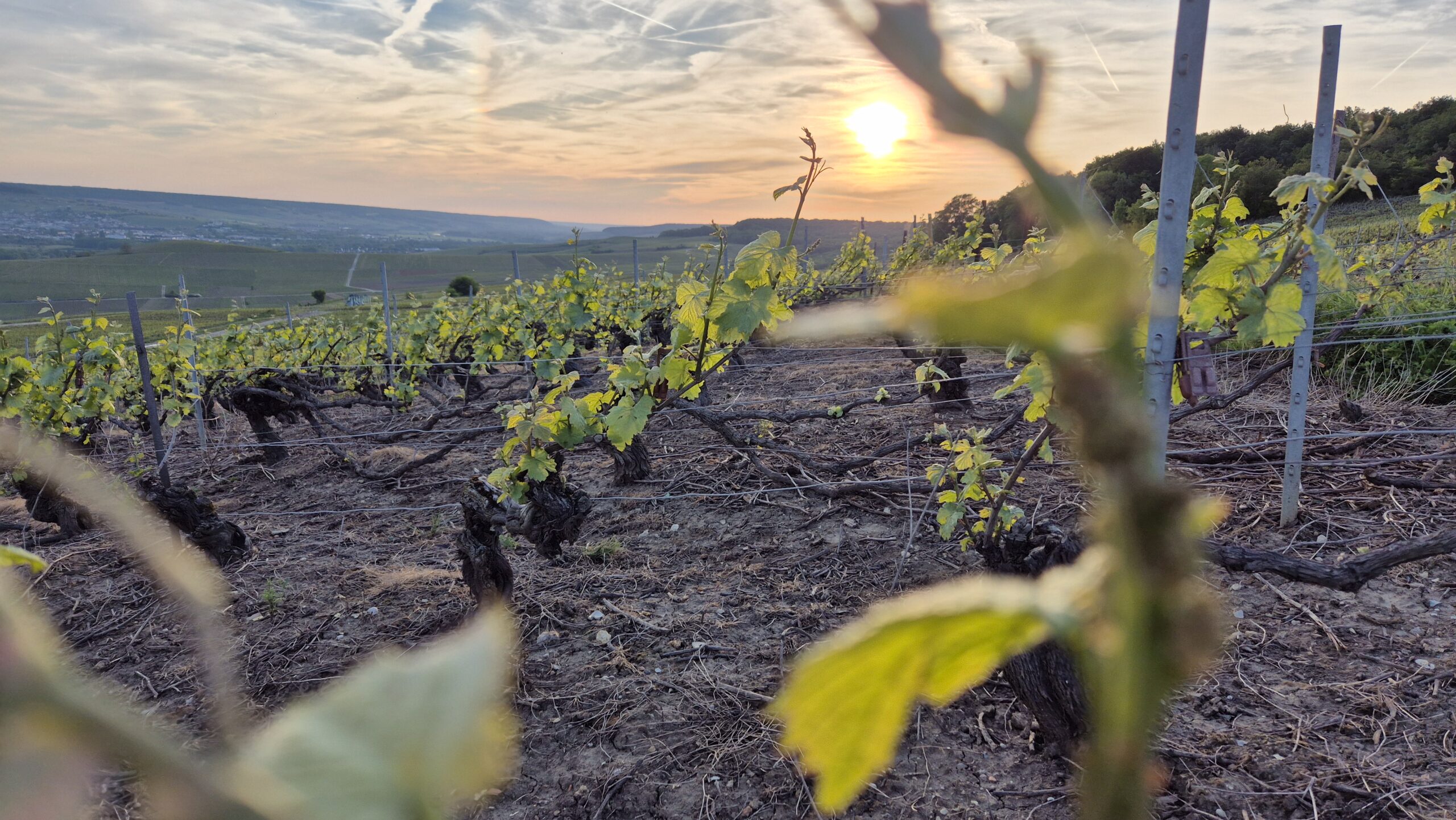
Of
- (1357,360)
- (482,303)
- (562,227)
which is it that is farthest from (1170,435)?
(562,227)

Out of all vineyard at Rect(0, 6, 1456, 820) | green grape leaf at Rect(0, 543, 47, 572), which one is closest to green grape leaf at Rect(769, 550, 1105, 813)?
vineyard at Rect(0, 6, 1456, 820)

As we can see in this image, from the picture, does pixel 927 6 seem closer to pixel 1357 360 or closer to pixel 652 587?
pixel 652 587

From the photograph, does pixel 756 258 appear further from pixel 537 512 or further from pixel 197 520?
pixel 197 520

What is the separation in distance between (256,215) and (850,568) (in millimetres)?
135372

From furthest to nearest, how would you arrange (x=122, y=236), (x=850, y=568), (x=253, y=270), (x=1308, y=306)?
(x=122, y=236)
(x=253, y=270)
(x=850, y=568)
(x=1308, y=306)

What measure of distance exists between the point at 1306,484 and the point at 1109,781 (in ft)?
16.1

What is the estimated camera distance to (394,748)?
0.16 meters

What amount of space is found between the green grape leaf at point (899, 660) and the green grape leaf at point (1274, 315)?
8.23 ft

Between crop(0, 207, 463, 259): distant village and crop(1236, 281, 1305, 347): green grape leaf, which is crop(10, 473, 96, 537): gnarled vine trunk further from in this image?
crop(0, 207, 463, 259): distant village

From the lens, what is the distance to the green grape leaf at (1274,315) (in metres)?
2.28

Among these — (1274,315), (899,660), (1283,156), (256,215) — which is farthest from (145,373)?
(256,215)

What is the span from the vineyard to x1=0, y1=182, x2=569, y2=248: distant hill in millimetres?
105399

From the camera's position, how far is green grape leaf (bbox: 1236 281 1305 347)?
7.47ft

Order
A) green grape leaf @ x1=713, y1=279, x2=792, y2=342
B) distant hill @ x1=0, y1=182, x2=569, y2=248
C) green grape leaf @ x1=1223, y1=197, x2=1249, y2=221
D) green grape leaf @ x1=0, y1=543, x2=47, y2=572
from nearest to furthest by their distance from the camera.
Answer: green grape leaf @ x1=0, y1=543, x2=47, y2=572
green grape leaf @ x1=1223, y1=197, x2=1249, y2=221
green grape leaf @ x1=713, y1=279, x2=792, y2=342
distant hill @ x1=0, y1=182, x2=569, y2=248
